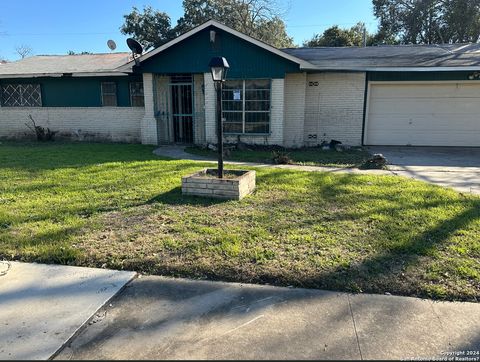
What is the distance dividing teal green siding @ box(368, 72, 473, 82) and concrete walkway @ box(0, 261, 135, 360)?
40.1 ft

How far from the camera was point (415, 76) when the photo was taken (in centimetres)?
1291

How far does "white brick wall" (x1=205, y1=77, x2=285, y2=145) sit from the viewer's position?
1251 cm

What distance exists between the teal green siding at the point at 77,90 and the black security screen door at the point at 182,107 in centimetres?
175

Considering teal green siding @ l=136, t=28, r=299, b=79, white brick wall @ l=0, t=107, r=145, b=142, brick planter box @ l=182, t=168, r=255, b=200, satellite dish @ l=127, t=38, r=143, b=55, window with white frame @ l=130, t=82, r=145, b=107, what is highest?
satellite dish @ l=127, t=38, r=143, b=55

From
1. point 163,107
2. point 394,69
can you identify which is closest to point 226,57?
point 163,107

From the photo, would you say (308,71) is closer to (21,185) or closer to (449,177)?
(449,177)

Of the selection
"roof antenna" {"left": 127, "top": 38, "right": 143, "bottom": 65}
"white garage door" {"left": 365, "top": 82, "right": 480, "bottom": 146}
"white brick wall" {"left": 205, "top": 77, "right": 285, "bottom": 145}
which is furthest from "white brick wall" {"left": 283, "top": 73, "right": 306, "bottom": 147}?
"roof antenna" {"left": 127, "top": 38, "right": 143, "bottom": 65}

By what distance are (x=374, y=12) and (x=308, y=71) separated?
24432 millimetres

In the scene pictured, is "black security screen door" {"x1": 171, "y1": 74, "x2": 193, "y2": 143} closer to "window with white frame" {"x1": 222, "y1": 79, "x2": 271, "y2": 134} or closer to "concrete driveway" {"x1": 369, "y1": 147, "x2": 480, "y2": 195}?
"window with white frame" {"x1": 222, "y1": 79, "x2": 271, "y2": 134}

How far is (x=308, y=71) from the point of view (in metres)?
13.0

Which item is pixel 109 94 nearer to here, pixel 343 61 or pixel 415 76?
pixel 343 61

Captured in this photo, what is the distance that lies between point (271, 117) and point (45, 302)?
34.7ft

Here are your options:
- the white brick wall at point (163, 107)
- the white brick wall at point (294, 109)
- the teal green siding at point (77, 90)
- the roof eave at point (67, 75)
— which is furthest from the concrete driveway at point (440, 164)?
the roof eave at point (67, 75)

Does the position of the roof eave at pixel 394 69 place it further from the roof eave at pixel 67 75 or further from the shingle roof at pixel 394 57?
the roof eave at pixel 67 75
